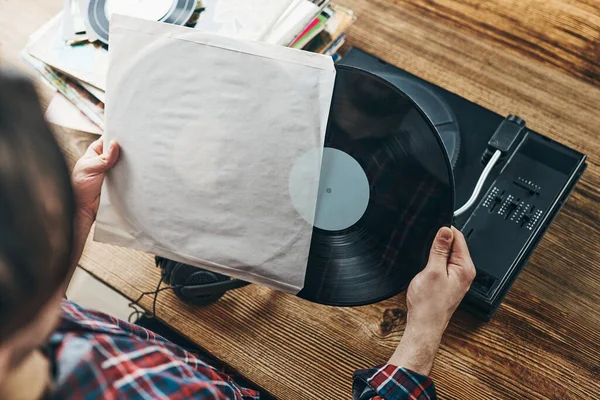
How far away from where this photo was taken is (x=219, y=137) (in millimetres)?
692

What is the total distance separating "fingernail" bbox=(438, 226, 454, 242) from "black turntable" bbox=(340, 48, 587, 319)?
0.13 m

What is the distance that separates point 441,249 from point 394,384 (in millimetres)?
198

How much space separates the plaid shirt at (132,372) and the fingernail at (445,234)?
0.19 meters

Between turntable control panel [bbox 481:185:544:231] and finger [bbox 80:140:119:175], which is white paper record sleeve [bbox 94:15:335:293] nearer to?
finger [bbox 80:140:119:175]

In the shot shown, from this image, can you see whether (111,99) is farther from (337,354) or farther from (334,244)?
(337,354)

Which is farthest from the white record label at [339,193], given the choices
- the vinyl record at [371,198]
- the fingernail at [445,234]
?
the fingernail at [445,234]

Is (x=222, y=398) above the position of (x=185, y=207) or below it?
below

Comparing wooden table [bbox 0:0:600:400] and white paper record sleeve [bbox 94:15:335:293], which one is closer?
white paper record sleeve [bbox 94:15:335:293]

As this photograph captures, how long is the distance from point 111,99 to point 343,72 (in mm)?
329

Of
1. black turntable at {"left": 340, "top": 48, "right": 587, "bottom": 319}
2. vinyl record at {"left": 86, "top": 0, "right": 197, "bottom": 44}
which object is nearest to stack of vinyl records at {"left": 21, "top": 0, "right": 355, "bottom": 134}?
vinyl record at {"left": 86, "top": 0, "right": 197, "bottom": 44}

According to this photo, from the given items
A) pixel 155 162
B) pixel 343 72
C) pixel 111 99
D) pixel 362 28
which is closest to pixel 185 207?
pixel 155 162

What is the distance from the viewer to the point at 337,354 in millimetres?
833

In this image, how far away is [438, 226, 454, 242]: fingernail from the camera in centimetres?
71

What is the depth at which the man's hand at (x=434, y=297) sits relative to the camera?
73cm
